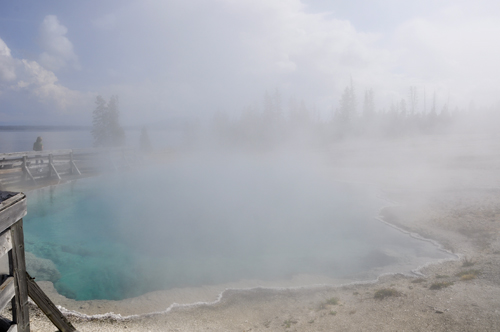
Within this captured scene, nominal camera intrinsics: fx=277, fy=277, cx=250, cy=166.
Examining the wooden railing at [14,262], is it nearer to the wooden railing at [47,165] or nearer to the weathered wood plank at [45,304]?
the weathered wood plank at [45,304]

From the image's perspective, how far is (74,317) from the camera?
23.6 ft

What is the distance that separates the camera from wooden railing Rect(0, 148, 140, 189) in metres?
20.3

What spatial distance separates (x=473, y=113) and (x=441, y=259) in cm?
9426

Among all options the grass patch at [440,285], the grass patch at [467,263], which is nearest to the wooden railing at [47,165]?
the grass patch at [440,285]

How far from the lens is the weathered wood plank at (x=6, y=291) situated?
8.69 ft

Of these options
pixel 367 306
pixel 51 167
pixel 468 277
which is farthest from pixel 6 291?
pixel 51 167

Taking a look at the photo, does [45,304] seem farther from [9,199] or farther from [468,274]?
[468,274]

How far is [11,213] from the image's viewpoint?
2676 millimetres

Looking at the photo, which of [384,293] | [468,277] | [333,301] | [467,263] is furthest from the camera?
[467,263]

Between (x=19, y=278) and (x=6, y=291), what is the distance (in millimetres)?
182

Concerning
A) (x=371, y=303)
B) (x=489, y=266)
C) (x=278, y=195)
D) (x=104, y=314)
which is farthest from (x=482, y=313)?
(x=278, y=195)

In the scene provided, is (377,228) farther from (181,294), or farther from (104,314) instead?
(104,314)

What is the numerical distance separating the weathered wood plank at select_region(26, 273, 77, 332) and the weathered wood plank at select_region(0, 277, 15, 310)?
9.3 inches

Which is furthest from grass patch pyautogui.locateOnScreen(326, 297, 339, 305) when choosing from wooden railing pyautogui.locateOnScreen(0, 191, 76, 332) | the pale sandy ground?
wooden railing pyautogui.locateOnScreen(0, 191, 76, 332)
